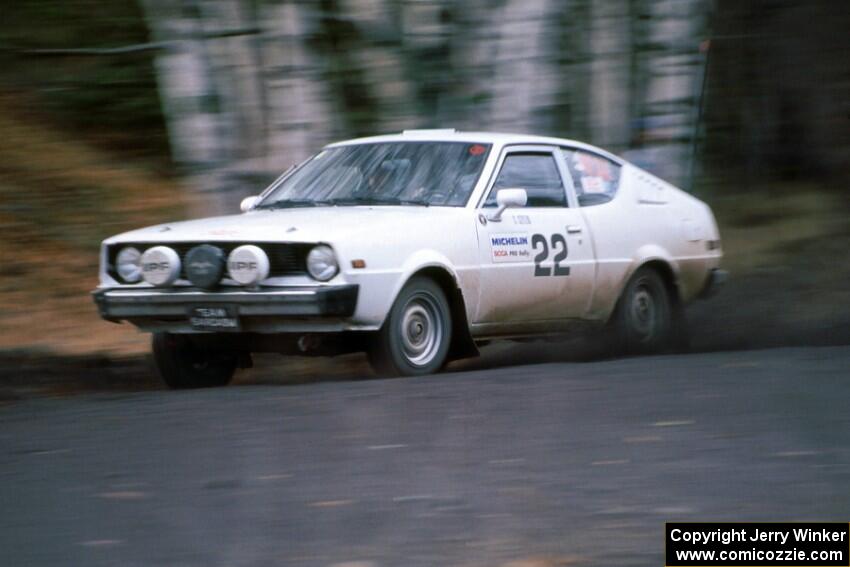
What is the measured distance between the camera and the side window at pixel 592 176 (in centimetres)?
886

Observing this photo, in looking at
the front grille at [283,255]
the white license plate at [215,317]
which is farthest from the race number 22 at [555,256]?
the white license plate at [215,317]

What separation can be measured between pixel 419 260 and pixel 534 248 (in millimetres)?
1111

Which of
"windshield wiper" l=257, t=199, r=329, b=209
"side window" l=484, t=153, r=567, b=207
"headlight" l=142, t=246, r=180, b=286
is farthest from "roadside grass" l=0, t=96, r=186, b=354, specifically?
"side window" l=484, t=153, r=567, b=207

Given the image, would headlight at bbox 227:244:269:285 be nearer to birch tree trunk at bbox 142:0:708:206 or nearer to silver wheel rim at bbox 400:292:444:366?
silver wheel rim at bbox 400:292:444:366

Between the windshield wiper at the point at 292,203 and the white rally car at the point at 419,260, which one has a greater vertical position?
the windshield wiper at the point at 292,203

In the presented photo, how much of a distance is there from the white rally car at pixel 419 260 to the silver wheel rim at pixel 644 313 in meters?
0.01

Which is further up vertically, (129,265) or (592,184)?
(592,184)

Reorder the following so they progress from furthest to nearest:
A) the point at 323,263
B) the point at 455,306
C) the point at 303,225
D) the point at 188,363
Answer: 1. the point at 188,363
2. the point at 455,306
3. the point at 303,225
4. the point at 323,263

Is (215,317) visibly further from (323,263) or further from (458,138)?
(458,138)

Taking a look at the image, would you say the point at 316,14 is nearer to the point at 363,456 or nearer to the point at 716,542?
the point at 363,456

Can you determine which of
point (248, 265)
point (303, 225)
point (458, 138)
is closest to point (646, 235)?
point (458, 138)

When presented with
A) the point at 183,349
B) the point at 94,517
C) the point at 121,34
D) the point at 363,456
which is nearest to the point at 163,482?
the point at 94,517

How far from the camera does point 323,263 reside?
692 centimetres

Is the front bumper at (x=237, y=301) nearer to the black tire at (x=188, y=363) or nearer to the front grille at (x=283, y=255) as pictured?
the front grille at (x=283, y=255)
